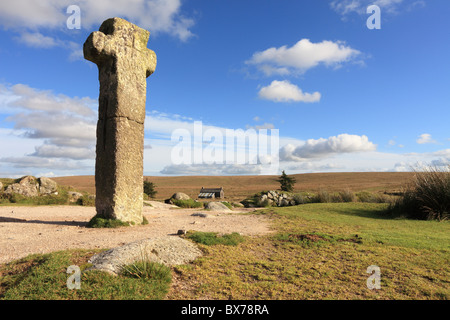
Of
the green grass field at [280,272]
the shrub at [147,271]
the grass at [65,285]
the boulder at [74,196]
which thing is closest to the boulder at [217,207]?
the boulder at [74,196]

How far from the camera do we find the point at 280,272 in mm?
4730

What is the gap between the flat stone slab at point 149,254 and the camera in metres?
4.36

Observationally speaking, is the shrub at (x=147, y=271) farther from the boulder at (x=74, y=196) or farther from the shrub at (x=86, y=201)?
the boulder at (x=74, y=196)

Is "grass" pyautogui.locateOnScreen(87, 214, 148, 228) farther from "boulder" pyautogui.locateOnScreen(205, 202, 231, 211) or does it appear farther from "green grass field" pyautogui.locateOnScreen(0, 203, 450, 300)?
"boulder" pyautogui.locateOnScreen(205, 202, 231, 211)

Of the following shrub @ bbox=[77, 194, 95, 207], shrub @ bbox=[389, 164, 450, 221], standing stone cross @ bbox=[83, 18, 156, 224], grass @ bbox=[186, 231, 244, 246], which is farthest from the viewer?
shrub @ bbox=[77, 194, 95, 207]

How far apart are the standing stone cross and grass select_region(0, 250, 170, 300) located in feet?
14.2

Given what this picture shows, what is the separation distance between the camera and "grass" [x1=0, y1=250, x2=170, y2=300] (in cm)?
352

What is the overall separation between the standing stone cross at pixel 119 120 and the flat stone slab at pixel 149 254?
3.88 m

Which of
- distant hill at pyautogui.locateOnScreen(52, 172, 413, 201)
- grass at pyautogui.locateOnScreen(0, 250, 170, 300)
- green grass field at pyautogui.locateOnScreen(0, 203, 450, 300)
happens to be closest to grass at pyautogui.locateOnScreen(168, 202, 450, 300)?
green grass field at pyautogui.locateOnScreen(0, 203, 450, 300)

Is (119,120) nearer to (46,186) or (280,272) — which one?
(280,272)

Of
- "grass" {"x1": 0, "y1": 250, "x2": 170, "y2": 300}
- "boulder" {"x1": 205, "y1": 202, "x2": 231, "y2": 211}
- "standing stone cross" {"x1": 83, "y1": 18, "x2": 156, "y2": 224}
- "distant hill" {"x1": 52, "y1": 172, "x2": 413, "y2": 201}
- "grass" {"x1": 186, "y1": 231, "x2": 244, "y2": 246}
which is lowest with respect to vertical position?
"distant hill" {"x1": 52, "y1": 172, "x2": 413, "y2": 201}

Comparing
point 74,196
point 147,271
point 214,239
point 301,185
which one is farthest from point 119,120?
point 301,185

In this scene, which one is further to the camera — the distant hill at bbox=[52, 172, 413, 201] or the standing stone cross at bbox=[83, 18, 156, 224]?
the distant hill at bbox=[52, 172, 413, 201]
